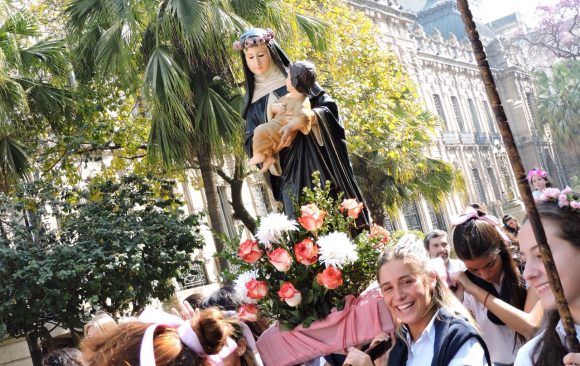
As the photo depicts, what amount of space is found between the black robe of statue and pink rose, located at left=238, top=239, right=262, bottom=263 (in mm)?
921

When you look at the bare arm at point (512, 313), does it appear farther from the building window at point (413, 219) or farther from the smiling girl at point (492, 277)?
the building window at point (413, 219)

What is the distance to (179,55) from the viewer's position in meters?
14.0

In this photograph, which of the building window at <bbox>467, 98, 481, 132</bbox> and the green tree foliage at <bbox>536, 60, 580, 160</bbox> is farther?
the building window at <bbox>467, 98, 481, 132</bbox>

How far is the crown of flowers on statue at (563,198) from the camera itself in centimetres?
292

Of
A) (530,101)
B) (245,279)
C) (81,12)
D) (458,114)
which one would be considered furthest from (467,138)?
(245,279)

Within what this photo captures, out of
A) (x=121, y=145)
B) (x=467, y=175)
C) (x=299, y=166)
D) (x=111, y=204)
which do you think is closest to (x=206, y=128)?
(x=111, y=204)

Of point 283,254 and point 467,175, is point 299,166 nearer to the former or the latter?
point 283,254

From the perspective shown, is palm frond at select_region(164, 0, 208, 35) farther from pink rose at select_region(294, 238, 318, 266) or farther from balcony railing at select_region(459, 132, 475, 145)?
balcony railing at select_region(459, 132, 475, 145)

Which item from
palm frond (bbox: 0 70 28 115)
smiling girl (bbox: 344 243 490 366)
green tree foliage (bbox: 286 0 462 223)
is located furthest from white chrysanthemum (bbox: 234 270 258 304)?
green tree foliage (bbox: 286 0 462 223)

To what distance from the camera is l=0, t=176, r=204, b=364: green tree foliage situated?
12.3 m

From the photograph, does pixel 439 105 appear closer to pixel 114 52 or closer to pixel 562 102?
pixel 562 102

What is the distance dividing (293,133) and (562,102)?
4677 cm

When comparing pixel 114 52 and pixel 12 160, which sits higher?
pixel 114 52

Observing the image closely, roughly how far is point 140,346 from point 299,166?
2.95 meters
